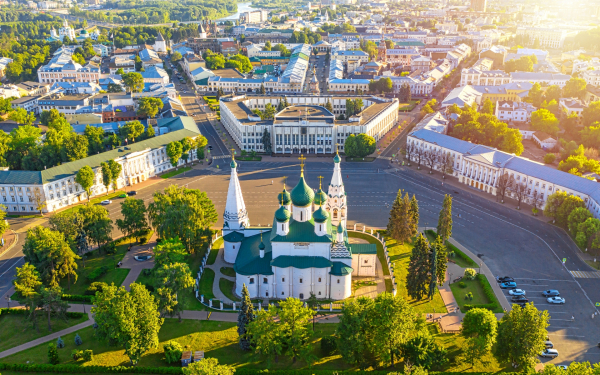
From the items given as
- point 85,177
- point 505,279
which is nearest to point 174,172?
point 85,177

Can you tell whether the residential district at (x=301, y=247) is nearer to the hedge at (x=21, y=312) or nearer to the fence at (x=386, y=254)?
the hedge at (x=21, y=312)

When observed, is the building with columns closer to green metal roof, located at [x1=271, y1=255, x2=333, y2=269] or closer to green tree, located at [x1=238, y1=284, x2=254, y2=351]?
green metal roof, located at [x1=271, y1=255, x2=333, y2=269]

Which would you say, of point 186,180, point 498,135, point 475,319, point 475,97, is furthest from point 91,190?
point 475,97

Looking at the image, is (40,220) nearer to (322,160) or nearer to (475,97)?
(322,160)

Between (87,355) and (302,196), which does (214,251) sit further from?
(87,355)

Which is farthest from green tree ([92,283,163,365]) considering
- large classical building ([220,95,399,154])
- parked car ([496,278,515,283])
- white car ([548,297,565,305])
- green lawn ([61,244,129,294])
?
large classical building ([220,95,399,154])

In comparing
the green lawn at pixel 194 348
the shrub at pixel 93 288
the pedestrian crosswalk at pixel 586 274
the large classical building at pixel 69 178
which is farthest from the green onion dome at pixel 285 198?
the large classical building at pixel 69 178

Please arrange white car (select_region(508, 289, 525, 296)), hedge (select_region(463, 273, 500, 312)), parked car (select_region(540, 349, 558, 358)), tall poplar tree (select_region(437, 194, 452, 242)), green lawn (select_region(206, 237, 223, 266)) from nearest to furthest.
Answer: parked car (select_region(540, 349, 558, 358)) → hedge (select_region(463, 273, 500, 312)) → white car (select_region(508, 289, 525, 296)) → green lawn (select_region(206, 237, 223, 266)) → tall poplar tree (select_region(437, 194, 452, 242))
